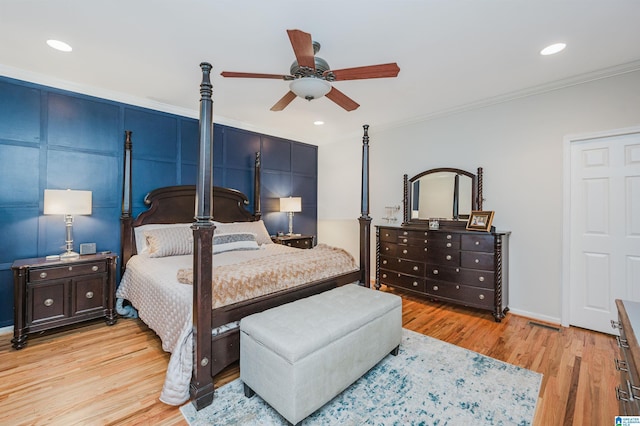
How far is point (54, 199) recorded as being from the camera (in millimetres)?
2803

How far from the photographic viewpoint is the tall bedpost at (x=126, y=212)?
348 centimetres

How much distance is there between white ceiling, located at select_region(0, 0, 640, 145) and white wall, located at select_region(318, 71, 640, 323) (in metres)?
0.20

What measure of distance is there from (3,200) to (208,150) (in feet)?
8.84

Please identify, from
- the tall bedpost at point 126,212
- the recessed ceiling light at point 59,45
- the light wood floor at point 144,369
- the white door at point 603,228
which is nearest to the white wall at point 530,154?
the white door at point 603,228

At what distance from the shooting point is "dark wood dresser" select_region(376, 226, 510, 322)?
10.9ft

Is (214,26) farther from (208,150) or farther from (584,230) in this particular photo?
(584,230)

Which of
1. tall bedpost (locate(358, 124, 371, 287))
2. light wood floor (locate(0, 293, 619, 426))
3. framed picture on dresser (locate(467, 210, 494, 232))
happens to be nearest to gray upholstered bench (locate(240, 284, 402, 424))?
light wood floor (locate(0, 293, 619, 426))

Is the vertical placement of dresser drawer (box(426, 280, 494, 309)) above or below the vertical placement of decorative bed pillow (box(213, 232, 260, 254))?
below

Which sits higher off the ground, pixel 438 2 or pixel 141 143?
pixel 438 2

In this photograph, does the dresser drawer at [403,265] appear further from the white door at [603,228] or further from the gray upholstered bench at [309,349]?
the gray upholstered bench at [309,349]

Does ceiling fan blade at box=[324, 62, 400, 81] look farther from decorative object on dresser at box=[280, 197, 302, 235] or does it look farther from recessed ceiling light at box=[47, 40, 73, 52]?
decorative object on dresser at box=[280, 197, 302, 235]

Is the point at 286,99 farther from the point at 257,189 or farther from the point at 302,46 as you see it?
the point at 257,189

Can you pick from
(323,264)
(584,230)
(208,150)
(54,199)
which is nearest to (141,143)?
(54,199)

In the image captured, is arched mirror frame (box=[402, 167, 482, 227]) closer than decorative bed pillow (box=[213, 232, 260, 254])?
No
